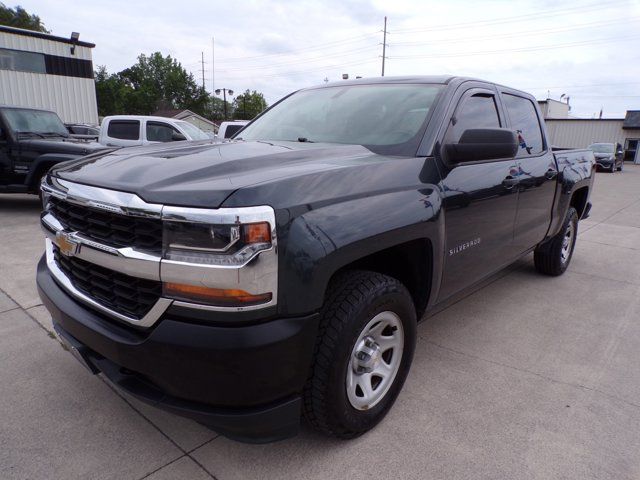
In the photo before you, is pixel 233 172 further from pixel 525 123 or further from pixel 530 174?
pixel 525 123

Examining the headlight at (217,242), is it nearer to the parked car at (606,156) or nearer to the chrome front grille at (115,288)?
the chrome front grille at (115,288)

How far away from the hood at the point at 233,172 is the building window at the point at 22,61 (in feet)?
75.9

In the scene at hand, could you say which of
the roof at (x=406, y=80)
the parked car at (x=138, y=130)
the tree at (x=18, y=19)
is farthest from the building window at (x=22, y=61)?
the tree at (x=18, y=19)

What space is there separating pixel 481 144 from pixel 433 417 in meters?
1.49

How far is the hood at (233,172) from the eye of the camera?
5.60ft

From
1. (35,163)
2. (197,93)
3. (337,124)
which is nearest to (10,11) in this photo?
(197,93)

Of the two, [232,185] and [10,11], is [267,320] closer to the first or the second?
[232,185]

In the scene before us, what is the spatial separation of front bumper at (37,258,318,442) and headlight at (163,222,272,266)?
0.21 m

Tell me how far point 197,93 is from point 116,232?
89307 millimetres

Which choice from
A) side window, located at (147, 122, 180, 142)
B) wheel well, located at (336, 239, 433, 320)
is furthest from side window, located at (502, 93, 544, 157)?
side window, located at (147, 122, 180, 142)

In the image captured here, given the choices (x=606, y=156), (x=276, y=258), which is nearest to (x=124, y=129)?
(x=276, y=258)

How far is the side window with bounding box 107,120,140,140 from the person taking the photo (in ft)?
34.4

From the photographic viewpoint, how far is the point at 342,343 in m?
1.94

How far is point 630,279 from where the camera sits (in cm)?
509
